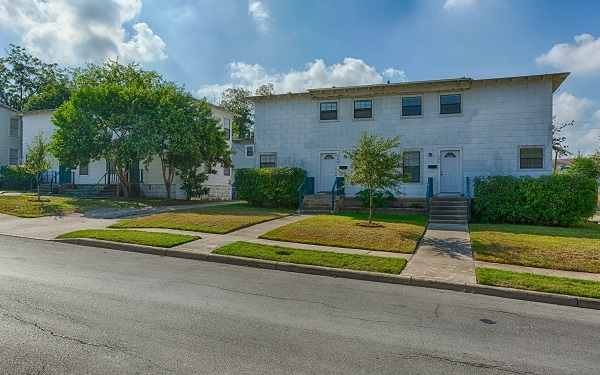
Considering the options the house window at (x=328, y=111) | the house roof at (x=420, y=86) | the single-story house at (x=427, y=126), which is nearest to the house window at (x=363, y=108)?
the single-story house at (x=427, y=126)

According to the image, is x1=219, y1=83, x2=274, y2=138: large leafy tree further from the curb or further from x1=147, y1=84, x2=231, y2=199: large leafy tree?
the curb

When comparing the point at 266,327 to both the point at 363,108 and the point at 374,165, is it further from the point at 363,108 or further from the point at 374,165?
the point at 363,108

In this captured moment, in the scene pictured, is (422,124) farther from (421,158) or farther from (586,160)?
(586,160)

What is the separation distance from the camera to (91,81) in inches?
933

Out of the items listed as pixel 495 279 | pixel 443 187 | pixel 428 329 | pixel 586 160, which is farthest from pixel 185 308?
pixel 586 160

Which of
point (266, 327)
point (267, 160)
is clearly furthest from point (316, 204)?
point (266, 327)

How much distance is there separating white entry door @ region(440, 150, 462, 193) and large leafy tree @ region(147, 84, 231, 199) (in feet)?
40.2

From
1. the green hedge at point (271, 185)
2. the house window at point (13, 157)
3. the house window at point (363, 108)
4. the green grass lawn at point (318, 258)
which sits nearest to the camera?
the green grass lawn at point (318, 258)

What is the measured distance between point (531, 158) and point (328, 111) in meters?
9.77

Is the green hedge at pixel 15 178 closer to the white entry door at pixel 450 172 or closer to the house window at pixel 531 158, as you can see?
the white entry door at pixel 450 172

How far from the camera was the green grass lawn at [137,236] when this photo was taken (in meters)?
9.90

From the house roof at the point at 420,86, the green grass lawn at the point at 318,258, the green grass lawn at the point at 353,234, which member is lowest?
the green grass lawn at the point at 318,258

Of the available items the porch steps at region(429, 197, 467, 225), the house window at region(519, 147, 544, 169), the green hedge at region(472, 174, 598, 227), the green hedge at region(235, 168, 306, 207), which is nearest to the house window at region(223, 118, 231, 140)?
the green hedge at region(235, 168, 306, 207)

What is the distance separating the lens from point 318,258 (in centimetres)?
849
